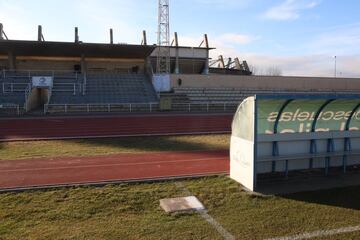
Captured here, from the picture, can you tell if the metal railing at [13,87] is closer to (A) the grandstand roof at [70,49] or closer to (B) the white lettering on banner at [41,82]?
(B) the white lettering on banner at [41,82]

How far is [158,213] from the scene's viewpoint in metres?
6.21

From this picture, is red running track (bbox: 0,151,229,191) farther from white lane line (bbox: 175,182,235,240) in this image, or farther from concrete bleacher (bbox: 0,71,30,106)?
concrete bleacher (bbox: 0,71,30,106)

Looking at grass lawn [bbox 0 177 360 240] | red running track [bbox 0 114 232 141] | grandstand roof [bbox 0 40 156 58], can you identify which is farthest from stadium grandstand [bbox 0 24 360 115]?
grass lawn [bbox 0 177 360 240]

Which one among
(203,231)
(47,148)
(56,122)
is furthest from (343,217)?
(56,122)

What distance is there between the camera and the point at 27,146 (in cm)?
1470

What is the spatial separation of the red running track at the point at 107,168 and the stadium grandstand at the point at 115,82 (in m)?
20.5

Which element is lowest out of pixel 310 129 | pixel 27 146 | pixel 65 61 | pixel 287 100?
pixel 27 146

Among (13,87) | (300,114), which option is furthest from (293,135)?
(13,87)

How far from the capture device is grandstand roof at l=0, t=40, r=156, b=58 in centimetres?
4166

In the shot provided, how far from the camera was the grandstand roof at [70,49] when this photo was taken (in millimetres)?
41656

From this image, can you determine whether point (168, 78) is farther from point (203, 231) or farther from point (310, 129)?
point (203, 231)

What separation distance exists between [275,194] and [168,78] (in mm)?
33723

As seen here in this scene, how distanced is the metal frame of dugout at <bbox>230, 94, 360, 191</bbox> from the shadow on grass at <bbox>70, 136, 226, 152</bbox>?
523 centimetres

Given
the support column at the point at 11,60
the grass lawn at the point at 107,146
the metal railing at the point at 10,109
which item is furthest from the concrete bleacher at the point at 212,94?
the grass lawn at the point at 107,146
